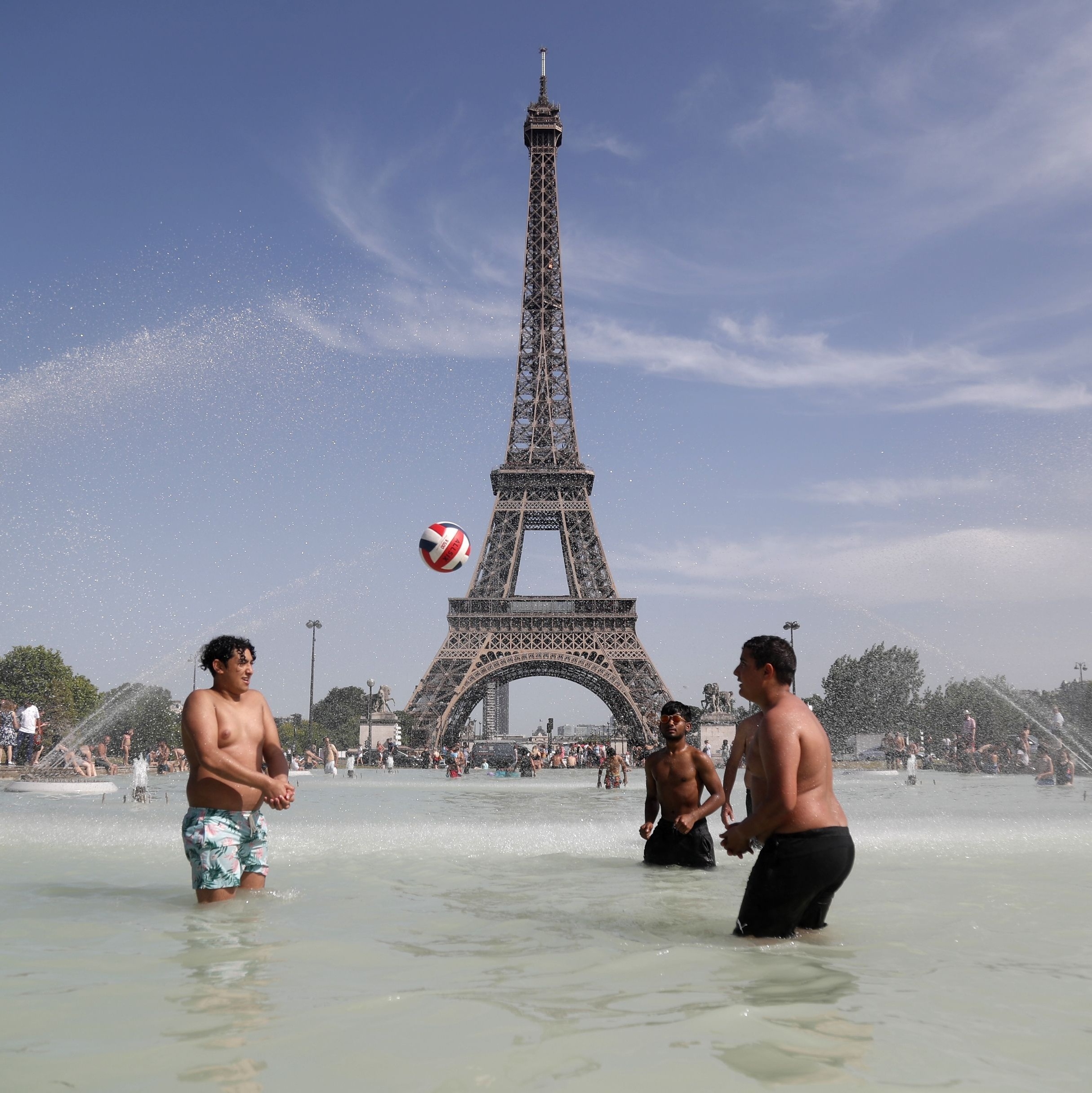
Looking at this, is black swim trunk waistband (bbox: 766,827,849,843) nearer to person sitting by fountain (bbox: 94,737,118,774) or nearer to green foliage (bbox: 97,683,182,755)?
person sitting by fountain (bbox: 94,737,118,774)

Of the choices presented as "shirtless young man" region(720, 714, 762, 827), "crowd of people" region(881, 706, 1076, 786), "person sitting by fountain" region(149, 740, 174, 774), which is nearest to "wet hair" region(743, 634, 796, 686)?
"shirtless young man" region(720, 714, 762, 827)

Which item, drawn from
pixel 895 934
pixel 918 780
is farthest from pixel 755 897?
pixel 918 780

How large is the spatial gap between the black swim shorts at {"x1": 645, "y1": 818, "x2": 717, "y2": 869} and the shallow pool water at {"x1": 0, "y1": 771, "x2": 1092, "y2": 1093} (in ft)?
0.75

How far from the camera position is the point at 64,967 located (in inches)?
220

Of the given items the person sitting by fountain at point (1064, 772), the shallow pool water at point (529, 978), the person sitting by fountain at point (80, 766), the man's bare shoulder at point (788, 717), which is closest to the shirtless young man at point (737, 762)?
the shallow pool water at point (529, 978)

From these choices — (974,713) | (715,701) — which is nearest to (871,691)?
(974,713)

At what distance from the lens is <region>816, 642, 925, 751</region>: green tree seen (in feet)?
366

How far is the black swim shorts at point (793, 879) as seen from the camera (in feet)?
19.0

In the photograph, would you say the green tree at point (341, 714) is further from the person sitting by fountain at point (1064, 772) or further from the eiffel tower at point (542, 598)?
the person sitting by fountain at point (1064, 772)

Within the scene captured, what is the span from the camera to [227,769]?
7062 millimetres

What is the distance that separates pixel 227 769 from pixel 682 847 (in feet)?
15.1

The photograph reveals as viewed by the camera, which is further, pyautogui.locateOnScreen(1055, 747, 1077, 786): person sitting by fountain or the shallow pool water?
pyautogui.locateOnScreen(1055, 747, 1077, 786): person sitting by fountain

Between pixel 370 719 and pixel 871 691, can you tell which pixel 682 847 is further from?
pixel 871 691

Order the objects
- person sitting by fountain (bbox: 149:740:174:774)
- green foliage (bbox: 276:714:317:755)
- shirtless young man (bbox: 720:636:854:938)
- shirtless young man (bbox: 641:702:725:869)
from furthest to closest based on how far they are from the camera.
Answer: green foliage (bbox: 276:714:317:755)
person sitting by fountain (bbox: 149:740:174:774)
shirtless young man (bbox: 641:702:725:869)
shirtless young man (bbox: 720:636:854:938)
